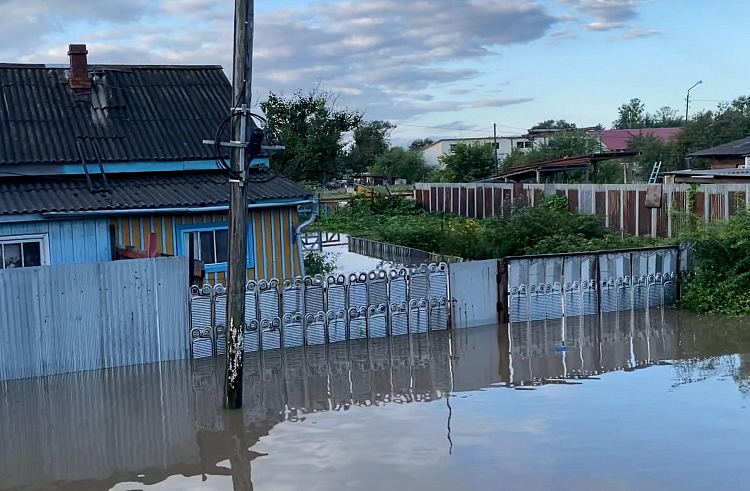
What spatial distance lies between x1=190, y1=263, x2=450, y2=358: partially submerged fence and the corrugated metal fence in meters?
7.61

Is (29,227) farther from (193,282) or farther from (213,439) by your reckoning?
(213,439)

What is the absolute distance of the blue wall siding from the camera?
42.6 ft

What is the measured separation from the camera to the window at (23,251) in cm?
1289

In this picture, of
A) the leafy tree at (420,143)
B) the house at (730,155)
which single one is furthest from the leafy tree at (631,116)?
the house at (730,155)

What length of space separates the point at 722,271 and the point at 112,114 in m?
12.0

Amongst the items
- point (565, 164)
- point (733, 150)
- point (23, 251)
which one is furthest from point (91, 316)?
point (733, 150)

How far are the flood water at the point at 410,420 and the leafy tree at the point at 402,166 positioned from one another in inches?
2734

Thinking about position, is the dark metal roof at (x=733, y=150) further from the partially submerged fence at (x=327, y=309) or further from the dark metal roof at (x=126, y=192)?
the dark metal roof at (x=126, y=192)

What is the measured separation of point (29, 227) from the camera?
507 inches

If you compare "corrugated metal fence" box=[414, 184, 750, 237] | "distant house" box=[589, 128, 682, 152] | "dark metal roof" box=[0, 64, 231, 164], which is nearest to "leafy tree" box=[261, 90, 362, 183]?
"corrugated metal fence" box=[414, 184, 750, 237]

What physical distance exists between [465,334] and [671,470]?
6.45 meters

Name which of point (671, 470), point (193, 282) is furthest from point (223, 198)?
point (671, 470)

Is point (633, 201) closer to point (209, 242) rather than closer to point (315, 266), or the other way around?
point (315, 266)

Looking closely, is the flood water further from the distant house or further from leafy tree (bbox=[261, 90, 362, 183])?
the distant house
